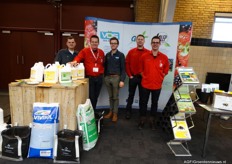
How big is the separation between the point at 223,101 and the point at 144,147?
47.1 inches

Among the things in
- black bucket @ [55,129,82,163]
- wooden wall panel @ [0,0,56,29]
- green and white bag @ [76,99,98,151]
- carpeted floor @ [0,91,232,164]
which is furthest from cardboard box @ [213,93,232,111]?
wooden wall panel @ [0,0,56,29]

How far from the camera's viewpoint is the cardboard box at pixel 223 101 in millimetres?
2176

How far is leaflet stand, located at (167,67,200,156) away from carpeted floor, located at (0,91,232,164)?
11 cm

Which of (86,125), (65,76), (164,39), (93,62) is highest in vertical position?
(164,39)

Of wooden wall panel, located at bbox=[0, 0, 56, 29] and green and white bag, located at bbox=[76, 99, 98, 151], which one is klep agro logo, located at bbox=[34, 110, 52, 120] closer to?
green and white bag, located at bbox=[76, 99, 98, 151]

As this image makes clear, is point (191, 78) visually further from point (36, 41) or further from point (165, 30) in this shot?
point (36, 41)

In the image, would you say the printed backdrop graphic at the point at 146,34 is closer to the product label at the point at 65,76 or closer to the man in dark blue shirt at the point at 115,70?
the man in dark blue shirt at the point at 115,70

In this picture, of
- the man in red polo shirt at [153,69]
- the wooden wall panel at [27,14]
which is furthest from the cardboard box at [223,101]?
the wooden wall panel at [27,14]

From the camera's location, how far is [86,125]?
2.23 metres

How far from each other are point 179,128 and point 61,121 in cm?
165

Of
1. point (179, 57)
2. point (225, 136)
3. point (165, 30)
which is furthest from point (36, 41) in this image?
point (225, 136)

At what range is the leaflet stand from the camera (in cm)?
245

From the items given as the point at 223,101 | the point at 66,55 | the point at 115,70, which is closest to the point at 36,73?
the point at 66,55

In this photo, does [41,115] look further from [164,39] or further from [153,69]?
[164,39]
